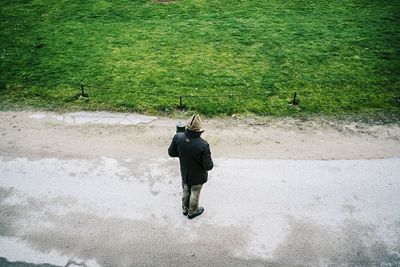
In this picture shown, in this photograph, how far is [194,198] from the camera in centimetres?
648

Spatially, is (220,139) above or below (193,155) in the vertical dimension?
below

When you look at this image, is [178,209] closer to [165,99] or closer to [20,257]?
[20,257]

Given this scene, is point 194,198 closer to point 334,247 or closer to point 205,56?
point 334,247

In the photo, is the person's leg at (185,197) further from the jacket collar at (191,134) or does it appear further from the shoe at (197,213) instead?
the jacket collar at (191,134)

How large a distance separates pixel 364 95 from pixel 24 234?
30.4 ft

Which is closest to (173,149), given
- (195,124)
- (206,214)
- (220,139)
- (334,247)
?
(195,124)

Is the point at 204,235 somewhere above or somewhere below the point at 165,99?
below

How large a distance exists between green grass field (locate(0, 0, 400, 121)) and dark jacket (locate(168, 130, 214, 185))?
12.0 feet

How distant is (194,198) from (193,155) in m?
0.95

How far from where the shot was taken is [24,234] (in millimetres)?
6441

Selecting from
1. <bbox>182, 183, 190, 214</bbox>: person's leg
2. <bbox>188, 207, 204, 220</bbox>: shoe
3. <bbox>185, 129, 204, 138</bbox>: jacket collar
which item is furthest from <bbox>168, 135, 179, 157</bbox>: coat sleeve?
<bbox>188, 207, 204, 220</bbox>: shoe

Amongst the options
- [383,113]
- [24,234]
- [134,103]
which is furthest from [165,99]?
[383,113]

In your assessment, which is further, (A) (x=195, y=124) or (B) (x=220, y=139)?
(B) (x=220, y=139)

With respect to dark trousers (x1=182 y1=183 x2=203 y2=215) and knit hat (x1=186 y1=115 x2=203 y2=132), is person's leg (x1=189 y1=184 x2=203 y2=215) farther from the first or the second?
knit hat (x1=186 y1=115 x2=203 y2=132)
